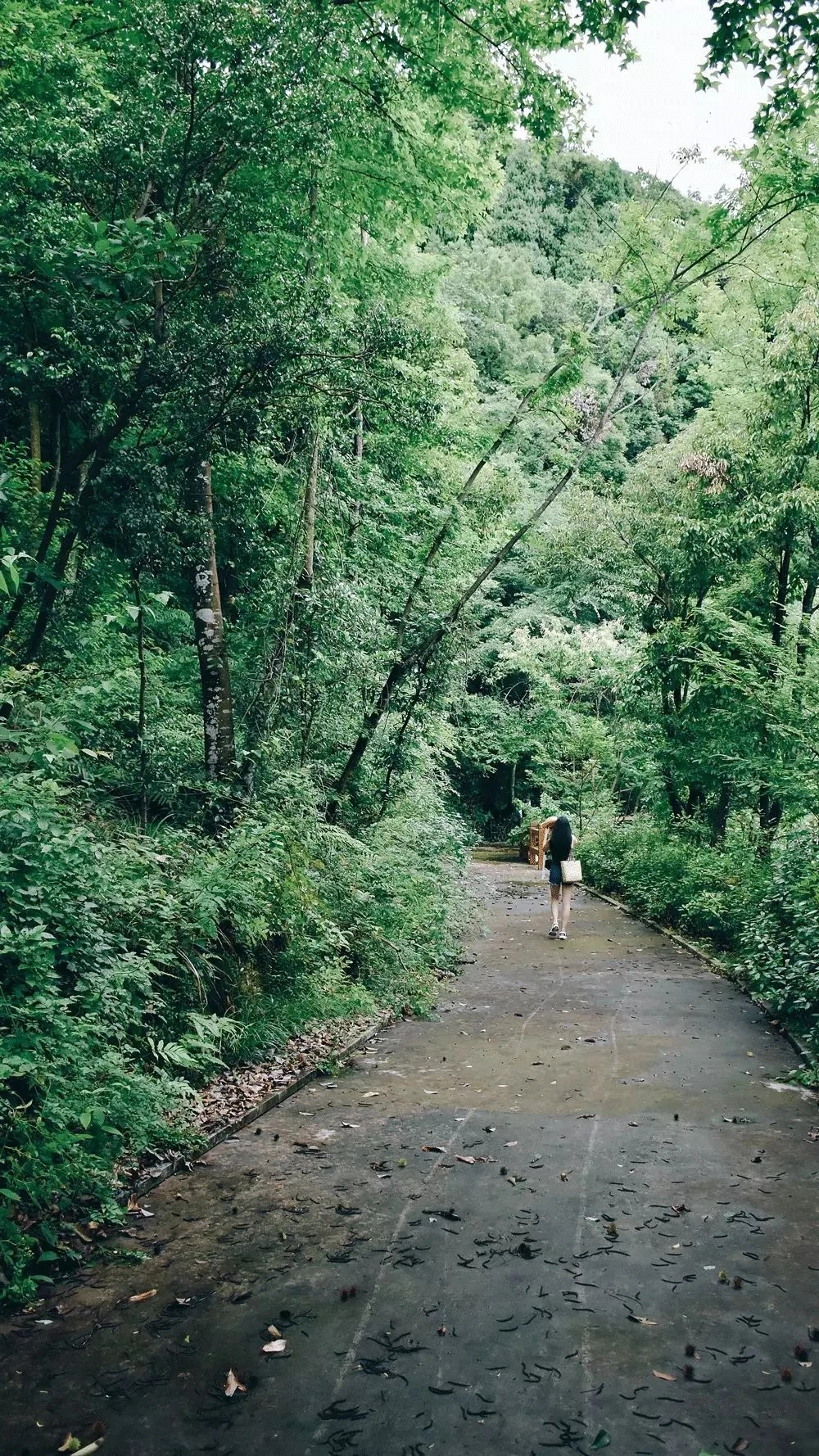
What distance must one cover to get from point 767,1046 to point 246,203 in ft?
31.2

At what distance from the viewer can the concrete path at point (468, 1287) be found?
3324 mm

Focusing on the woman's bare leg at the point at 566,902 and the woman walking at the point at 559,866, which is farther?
the woman's bare leg at the point at 566,902

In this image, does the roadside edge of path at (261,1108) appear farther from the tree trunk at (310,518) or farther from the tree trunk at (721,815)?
the tree trunk at (721,815)

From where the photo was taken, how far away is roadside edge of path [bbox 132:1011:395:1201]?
17.4ft

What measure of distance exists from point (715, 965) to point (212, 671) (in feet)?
26.5

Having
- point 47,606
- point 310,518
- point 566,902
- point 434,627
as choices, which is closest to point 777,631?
point 566,902

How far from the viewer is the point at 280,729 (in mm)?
10266

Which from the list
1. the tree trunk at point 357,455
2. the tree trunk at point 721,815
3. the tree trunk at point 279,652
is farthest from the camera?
the tree trunk at point 721,815

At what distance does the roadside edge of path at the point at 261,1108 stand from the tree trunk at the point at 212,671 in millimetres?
2923

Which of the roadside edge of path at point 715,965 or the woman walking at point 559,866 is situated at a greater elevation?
the woman walking at point 559,866

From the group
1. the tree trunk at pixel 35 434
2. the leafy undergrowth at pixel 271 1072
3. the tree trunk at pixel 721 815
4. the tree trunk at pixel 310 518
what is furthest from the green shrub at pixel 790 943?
the tree trunk at pixel 35 434

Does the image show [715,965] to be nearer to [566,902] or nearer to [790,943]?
[790,943]

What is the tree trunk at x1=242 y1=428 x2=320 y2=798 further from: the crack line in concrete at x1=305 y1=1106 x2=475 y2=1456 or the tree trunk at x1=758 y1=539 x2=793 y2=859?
the tree trunk at x1=758 y1=539 x2=793 y2=859

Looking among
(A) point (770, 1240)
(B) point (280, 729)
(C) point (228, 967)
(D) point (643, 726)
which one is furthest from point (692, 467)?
(A) point (770, 1240)
